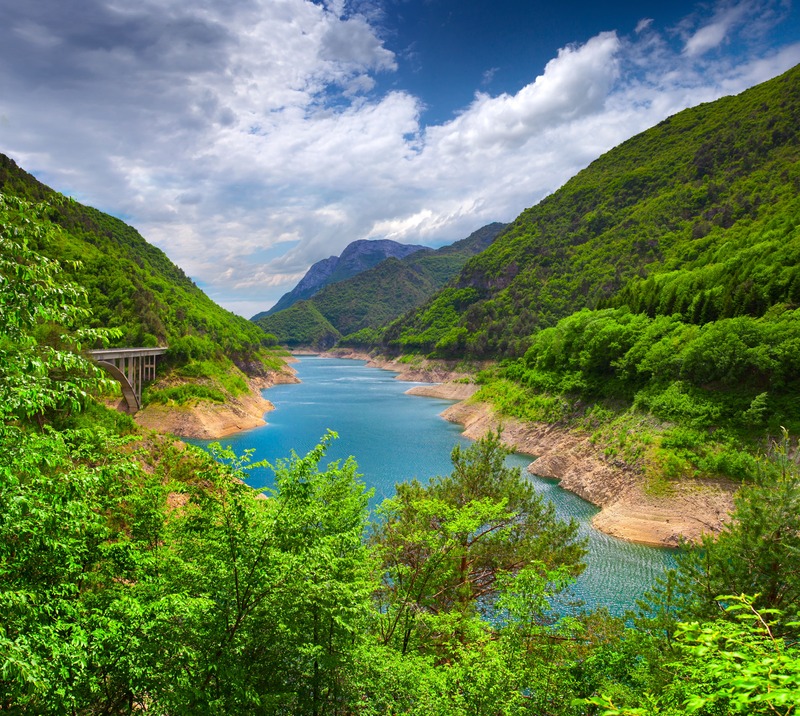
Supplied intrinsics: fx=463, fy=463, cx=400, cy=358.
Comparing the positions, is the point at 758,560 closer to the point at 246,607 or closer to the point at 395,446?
the point at 246,607

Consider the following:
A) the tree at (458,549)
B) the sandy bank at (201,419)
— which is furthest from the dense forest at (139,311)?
the tree at (458,549)

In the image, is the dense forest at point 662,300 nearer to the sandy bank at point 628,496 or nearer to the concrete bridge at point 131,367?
the sandy bank at point 628,496

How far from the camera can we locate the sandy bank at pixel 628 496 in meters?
24.9

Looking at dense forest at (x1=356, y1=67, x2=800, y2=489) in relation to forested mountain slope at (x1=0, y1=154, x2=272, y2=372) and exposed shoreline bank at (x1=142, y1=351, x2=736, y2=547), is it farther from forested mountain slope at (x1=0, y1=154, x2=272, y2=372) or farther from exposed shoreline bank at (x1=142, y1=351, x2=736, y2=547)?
forested mountain slope at (x1=0, y1=154, x2=272, y2=372)

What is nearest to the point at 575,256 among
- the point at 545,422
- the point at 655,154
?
the point at 655,154

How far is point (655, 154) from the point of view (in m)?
114

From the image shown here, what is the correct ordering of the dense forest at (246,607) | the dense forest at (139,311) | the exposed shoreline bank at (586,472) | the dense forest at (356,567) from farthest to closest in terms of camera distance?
the dense forest at (139,311)
the exposed shoreline bank at (586,472)
the dense forest at (356,567)
the dense forest at (246,607)

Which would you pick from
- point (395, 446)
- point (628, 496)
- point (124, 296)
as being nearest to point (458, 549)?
point (628, 496)

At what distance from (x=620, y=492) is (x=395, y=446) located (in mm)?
22272

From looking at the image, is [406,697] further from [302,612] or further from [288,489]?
[288,489]

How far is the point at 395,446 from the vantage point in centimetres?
4622

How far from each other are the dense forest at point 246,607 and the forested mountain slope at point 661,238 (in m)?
34.1

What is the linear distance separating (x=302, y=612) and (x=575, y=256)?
111 metres

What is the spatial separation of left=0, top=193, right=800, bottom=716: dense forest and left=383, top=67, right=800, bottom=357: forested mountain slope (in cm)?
3405
